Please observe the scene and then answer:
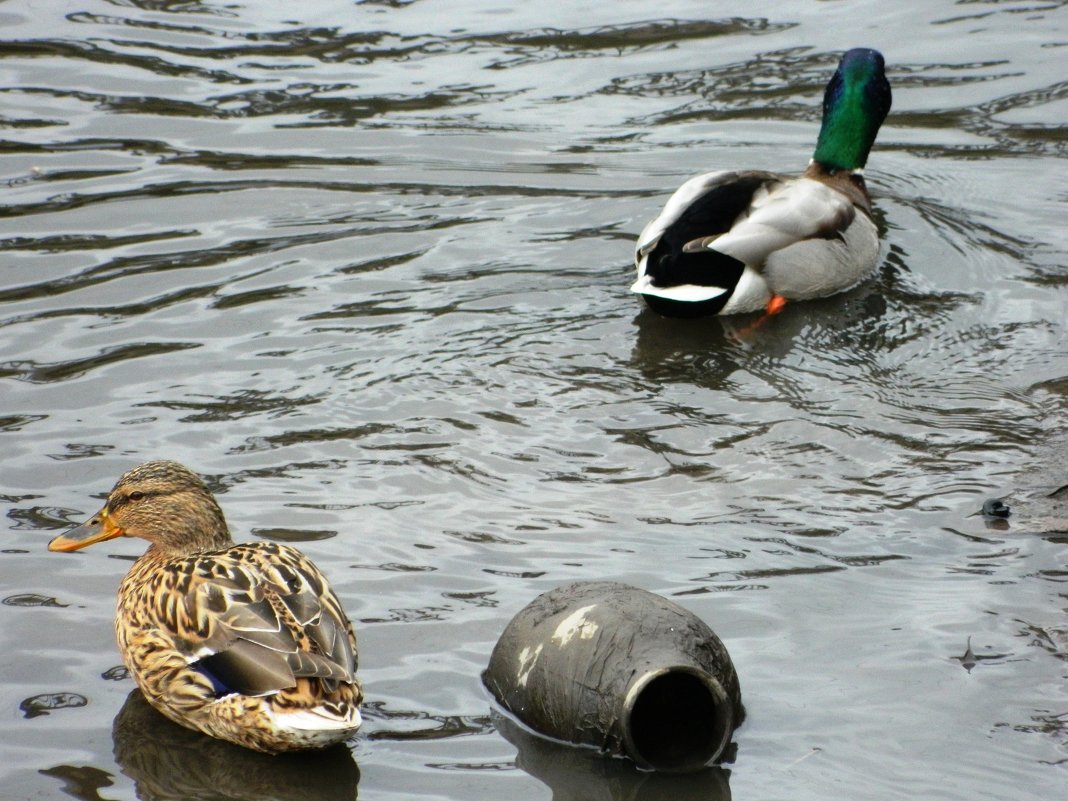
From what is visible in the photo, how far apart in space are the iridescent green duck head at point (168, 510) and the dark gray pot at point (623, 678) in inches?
43.0

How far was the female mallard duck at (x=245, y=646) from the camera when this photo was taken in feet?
14.4

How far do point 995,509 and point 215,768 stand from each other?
3.00 m

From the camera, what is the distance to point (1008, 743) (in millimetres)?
4438

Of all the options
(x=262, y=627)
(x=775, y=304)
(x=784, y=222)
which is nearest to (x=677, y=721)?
(x=262, y=627)

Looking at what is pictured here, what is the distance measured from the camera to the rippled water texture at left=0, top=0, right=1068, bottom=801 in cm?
470

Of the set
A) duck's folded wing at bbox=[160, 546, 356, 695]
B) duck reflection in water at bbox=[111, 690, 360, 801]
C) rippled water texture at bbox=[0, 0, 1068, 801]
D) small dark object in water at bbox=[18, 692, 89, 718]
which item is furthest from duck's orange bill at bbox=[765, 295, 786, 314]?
small dark object in water at bbox=[18, 692, 89, 718]

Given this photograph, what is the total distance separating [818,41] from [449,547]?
8149mm

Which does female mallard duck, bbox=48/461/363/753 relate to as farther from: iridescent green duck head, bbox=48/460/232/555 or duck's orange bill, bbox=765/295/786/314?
duck's orange bill, bbox=765/295/786/314

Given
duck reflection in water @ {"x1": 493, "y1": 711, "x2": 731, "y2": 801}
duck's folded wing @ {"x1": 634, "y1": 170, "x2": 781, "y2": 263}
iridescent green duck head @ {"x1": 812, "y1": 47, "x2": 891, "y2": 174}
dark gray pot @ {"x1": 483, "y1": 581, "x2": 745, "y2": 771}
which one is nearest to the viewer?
duck reflection in water @ {"x1": 493, "y1": 711, "x2": 731, "y2": 801}

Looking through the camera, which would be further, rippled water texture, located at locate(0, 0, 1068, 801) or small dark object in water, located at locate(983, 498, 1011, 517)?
small dark object in water, located at locate(983, 498, 1011, 517)

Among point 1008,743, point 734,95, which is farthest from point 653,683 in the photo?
point 734,95

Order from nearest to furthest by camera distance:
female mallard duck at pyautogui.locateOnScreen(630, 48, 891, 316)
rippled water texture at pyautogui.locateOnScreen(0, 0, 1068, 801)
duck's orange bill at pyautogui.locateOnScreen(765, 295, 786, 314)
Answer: rippled water texture at pyautogui.locateOnScreen(0, 0, 1068, 801) → female mallard duck at pyautogui.locateOnScreen(630, 48, 891, 316) → duck's orange bill at pyautogui.locateOnScreen(765, 295, 786, 314)

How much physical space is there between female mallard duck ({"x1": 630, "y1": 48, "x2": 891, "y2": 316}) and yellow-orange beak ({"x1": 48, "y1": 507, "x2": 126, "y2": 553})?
3701mm

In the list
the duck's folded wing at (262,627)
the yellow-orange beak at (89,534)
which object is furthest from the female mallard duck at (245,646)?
the yellow-orange beak at (89,534)
